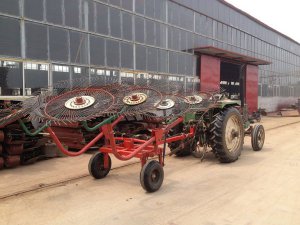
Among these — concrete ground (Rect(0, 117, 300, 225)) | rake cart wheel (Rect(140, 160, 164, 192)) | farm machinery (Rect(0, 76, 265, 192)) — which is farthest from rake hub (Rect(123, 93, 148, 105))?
concrete ground (Rect(0, 117, 300, 225))

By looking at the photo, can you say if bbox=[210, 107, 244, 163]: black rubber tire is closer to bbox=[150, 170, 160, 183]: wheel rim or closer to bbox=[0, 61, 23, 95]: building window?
bbox=[150, 170, 160, 183]: wheel rim

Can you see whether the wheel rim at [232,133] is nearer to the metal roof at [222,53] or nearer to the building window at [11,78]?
the building window at [11,78]

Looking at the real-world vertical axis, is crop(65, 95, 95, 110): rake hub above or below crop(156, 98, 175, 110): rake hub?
above

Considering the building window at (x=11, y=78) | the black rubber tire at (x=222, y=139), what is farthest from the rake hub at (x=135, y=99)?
the building window at (x=11, y=78)

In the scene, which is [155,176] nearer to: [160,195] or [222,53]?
[160,195]

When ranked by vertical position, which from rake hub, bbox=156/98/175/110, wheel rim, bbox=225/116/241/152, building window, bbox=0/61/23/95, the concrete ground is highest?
building window, bbox=0/61/23/95

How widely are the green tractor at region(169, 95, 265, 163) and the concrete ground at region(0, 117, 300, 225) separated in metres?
0.36

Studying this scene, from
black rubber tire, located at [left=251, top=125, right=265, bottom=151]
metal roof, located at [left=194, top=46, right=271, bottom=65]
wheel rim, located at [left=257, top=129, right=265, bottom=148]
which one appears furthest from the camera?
metal roof, located at [left=194, top=46, right=271, bottom=65]

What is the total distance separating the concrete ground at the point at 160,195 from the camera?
13.5ft

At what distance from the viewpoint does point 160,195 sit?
504cm

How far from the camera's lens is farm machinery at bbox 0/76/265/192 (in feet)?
14.8

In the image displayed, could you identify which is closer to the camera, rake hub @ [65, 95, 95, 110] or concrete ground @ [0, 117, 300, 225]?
concrete ground @ [0, 117, 300, 225]

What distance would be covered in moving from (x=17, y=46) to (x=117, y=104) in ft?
22.4

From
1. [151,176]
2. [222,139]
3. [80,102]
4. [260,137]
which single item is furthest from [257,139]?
[80,102]
